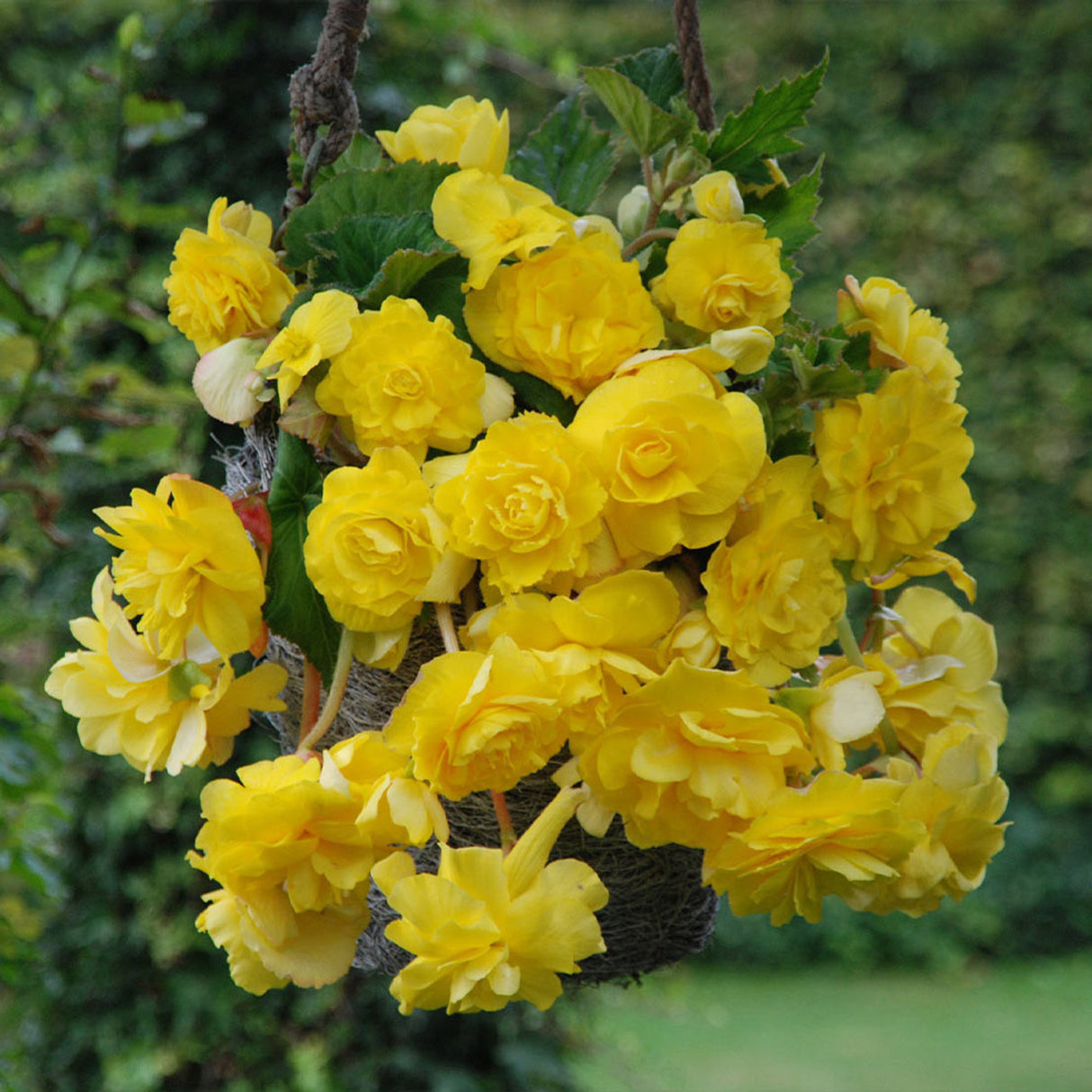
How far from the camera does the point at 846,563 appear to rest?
807mm

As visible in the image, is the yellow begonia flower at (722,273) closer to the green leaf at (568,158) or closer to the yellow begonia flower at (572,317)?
the yellow begonia flower at (572,317)

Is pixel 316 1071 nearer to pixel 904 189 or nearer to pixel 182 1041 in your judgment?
pixel 182 1041

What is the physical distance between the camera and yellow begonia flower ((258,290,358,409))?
28.0 inches

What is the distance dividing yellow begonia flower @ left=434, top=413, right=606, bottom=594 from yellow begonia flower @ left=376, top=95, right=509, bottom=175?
242 mm


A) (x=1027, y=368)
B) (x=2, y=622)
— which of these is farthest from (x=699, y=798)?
(x=1027, y=368)

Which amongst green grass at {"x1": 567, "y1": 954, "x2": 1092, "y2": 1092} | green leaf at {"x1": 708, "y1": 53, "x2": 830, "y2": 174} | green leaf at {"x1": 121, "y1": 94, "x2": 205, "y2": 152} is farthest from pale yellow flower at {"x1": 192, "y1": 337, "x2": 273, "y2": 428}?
green grass at {"x1": 567, "y1": 954, "x2": 1092, "y2": 1092}

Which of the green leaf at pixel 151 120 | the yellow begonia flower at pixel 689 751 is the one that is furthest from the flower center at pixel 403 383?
the green leaf at pixel 151 120

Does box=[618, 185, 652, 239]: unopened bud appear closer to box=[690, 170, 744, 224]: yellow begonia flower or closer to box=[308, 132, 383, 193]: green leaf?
box=[690, 170, 744, 224]: yellow begonia flower

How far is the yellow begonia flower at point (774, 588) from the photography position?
0.70 m

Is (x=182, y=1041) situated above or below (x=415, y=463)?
below

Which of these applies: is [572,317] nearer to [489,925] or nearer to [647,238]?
[647,238]

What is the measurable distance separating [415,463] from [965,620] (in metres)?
0.43

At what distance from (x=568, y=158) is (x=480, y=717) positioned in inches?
20.0

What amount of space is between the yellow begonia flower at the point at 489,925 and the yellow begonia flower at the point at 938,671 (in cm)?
30
